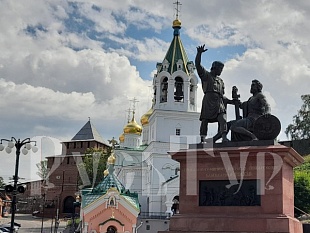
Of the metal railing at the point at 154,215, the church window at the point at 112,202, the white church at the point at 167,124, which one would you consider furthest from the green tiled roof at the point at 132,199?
the white church at the point at 167,124

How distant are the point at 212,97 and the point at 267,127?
2103mm

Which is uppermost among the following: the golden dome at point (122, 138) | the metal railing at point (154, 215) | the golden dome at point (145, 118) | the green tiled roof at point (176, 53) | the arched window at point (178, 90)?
the green tiled roof at point (176, 53)

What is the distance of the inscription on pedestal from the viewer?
44.0 feet

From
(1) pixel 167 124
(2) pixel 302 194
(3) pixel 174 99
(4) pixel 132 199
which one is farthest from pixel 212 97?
(3) pixel 174 99

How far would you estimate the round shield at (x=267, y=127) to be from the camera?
14109 millimetres

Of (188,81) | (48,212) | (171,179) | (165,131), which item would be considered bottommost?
(48,212)

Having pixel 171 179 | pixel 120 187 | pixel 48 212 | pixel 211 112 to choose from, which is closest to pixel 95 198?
pixel 120 187

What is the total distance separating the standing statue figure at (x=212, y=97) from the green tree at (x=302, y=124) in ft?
198

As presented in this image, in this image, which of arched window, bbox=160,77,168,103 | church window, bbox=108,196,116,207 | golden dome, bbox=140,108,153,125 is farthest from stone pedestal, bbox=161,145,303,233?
golden dome, bbox=140,108,153,125

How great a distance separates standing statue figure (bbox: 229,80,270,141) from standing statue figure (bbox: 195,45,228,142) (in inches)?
22.7

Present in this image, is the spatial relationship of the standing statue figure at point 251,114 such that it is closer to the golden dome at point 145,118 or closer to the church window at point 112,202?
the church window at point 112,202

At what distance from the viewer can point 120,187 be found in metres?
40.0

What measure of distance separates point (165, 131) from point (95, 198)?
15406mm

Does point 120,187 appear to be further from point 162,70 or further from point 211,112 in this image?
point 211,112
